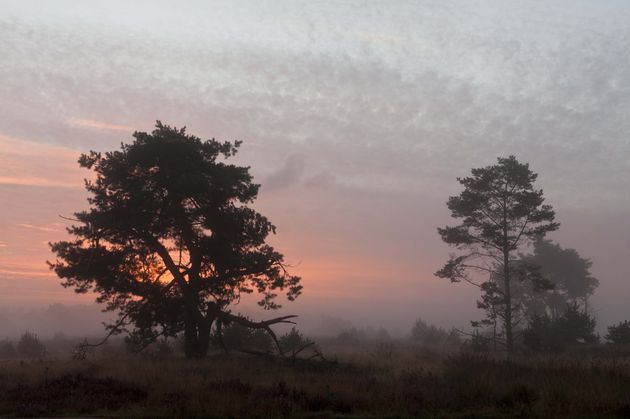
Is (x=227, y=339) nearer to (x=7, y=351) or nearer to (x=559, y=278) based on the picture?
(x=7, y=351)

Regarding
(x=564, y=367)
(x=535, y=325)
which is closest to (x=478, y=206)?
(x=535, y=325)

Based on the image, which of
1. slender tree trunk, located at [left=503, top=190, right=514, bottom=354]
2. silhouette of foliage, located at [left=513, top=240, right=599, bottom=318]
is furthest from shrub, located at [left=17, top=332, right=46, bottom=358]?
silhouette of foliage, located at [left=513, top=240, right=599, bottom=318]

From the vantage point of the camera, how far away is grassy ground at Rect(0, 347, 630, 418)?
10.4 m

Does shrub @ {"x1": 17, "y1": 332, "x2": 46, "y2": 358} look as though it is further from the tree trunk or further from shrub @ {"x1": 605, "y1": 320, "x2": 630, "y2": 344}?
shrub @ {"x1": 605, "y1": 320, "x2": 630, "y2": 344}

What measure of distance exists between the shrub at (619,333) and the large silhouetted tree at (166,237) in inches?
1003

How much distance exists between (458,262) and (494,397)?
22385 mm

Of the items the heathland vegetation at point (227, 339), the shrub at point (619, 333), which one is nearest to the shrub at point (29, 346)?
the heathland vegetation at point (227, 339)

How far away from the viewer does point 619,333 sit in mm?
33531

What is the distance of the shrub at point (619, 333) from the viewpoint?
108ft

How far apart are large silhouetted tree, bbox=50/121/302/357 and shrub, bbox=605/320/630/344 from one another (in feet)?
83.6

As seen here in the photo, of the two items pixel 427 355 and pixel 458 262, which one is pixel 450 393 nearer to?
pixel 427 355

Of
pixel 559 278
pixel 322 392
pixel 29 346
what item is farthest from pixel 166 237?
pixel 559 278

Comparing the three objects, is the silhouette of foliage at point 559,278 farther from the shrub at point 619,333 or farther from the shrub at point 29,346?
the shrub at point 29,346

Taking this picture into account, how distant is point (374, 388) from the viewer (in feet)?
42.8
